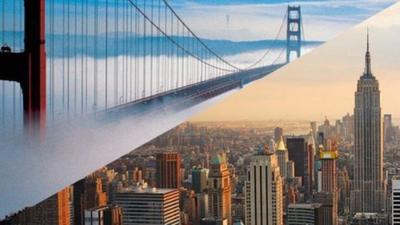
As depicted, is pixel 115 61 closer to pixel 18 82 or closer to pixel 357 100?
pixel 18 82

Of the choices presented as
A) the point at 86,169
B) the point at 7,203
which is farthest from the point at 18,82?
the point at 86,169

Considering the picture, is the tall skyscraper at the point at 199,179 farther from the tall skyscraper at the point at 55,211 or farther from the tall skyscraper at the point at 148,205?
the tall skyscraper at the point at 55,211

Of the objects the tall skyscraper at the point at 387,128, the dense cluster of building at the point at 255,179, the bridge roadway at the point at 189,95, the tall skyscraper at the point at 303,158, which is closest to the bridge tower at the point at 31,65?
the bridge roadway at the point at 189,95

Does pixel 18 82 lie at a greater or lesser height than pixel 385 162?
greater

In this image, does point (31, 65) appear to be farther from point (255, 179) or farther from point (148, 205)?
point (255, 179)

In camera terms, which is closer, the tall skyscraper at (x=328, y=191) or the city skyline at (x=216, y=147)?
the city skyline at (x=216, y=147)
